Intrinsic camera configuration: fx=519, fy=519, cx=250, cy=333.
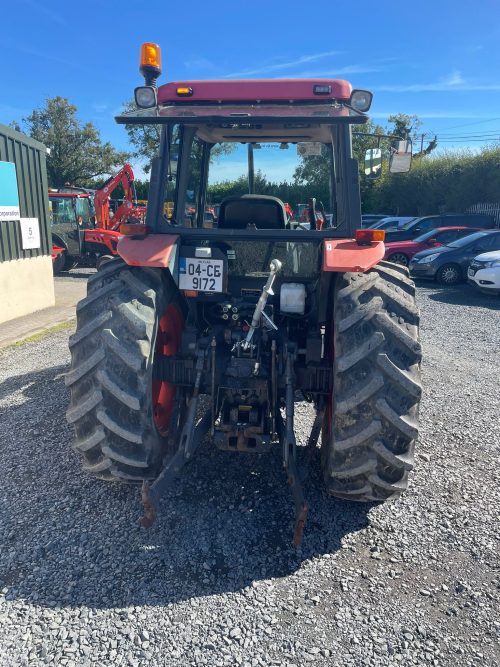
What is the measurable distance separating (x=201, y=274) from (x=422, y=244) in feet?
45.2

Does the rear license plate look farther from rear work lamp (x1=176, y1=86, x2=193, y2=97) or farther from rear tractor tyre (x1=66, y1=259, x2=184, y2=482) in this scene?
rear work lamp (x1=176, y1=86, x2=193, y2=97)

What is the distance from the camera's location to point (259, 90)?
10.7 ft

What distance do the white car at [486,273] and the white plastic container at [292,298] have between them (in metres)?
10.4

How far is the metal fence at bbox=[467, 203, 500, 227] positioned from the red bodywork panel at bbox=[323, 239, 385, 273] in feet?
70.2

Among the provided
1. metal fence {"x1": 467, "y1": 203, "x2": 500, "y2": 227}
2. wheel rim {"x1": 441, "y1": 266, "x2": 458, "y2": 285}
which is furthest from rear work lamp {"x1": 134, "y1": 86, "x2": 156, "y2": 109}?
metal fence {"x1": 467, "y1": 203, "x2": 500, "y2": 227}

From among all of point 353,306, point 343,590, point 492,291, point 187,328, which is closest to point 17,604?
point 343,590

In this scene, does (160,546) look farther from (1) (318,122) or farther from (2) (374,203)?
(2) (374,203)

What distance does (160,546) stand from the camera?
2990 millimetres

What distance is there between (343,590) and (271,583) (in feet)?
1.24

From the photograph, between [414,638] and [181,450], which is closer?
[414,638]

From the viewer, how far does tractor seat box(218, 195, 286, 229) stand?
393 centimetres

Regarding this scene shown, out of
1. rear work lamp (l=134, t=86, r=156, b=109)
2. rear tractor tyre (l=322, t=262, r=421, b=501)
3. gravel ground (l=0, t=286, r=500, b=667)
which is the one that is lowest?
gravel ground (l=0, t=286, r=500, b=667)

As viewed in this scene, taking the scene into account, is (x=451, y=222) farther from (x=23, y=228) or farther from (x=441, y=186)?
(x=23, y=228)

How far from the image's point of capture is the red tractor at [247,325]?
2.91 meters
